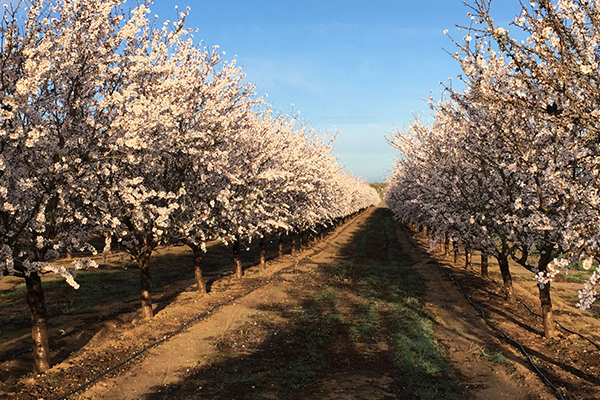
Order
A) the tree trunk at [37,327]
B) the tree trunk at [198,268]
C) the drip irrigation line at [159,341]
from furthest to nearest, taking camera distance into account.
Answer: the tree trunk at [198,268] → the tree trunk at [37,327] → the drip irrigation line at [159,341]

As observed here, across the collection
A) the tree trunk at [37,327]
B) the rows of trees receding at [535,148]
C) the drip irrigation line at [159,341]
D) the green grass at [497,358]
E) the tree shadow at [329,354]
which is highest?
the rows of trees receding at [535,148]

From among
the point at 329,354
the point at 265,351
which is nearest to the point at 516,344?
the point at 329,354

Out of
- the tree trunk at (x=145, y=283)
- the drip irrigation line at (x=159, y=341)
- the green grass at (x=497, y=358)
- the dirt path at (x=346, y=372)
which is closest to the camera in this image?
the drip irrigation line at (x=159, y=341)

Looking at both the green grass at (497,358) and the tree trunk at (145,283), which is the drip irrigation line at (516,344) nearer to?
the green grass at (497,358)

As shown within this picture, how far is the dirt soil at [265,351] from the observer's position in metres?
13.3

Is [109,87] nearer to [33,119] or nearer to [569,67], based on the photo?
[33,119]

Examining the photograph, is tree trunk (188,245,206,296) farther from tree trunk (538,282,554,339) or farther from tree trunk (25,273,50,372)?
tree trunk (538,282,554,339)

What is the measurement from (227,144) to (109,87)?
818 centimetres

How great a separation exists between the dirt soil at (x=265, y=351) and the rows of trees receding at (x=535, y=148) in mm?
2711

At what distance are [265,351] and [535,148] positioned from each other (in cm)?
1157

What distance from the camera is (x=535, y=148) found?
616 inches

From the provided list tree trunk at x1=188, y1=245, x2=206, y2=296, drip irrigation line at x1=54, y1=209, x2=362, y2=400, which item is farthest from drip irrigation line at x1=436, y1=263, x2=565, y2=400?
tree trunk at x1=188, y1=245, x2=206, y2=296

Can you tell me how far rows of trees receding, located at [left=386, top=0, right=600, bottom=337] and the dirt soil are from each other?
2.71 metres

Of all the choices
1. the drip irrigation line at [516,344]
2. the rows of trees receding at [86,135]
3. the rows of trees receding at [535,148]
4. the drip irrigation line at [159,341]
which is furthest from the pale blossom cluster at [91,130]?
the drip irrigation line at [516,344]
